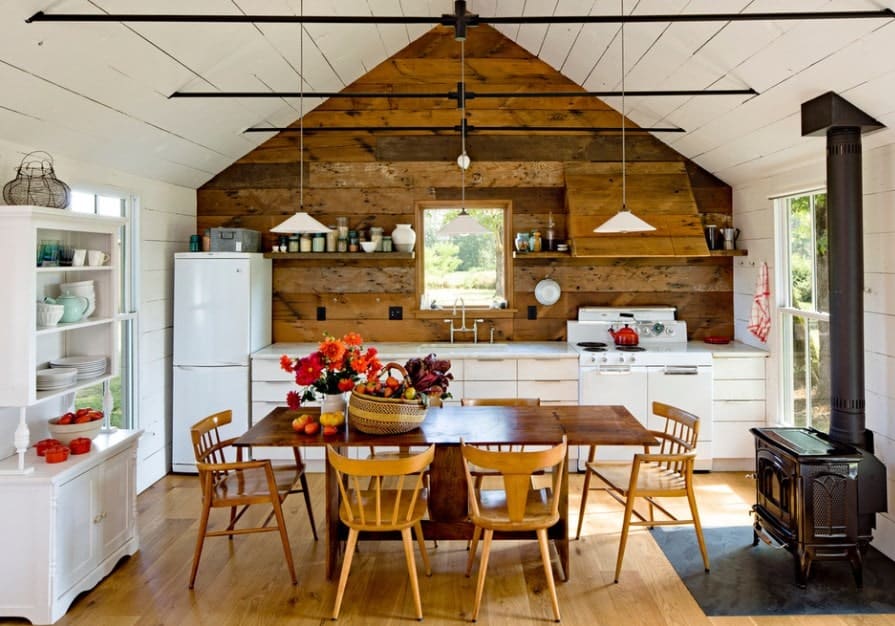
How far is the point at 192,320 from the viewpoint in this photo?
4.98m

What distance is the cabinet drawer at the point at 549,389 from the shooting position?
5.00m

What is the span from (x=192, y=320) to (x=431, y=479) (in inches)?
104

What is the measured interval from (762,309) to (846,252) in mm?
1618

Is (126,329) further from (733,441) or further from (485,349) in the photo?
A: (733,441)

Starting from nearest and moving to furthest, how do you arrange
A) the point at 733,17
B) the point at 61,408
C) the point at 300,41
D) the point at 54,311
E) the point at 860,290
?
1. the point at 733,17
2. the point at 54,311
3. the point at 860,290
4. the point at 61,408
5. the point at 300,41

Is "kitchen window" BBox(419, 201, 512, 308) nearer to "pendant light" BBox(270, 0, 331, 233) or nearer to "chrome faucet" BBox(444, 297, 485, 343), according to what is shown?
"chrome faucet" BBox(444, 297, 485, 343)

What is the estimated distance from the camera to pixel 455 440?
313 centimetres

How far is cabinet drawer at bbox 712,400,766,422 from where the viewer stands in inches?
196

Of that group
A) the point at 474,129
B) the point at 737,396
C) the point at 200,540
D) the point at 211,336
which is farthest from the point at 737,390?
the point at 211,336

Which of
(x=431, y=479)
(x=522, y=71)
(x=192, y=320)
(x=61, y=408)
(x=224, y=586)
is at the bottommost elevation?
(x=224, y=586)

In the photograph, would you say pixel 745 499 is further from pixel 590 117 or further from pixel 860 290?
pixel 590 117

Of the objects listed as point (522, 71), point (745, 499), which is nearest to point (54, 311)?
point (522, 71)

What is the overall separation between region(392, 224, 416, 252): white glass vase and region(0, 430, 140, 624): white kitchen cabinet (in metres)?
2.84

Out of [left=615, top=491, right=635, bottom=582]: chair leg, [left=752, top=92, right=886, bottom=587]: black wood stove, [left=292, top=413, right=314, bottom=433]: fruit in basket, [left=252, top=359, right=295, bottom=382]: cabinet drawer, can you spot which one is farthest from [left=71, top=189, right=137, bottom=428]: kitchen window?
[left=752, top=92, right=886, bottom=587]: black wood stove
